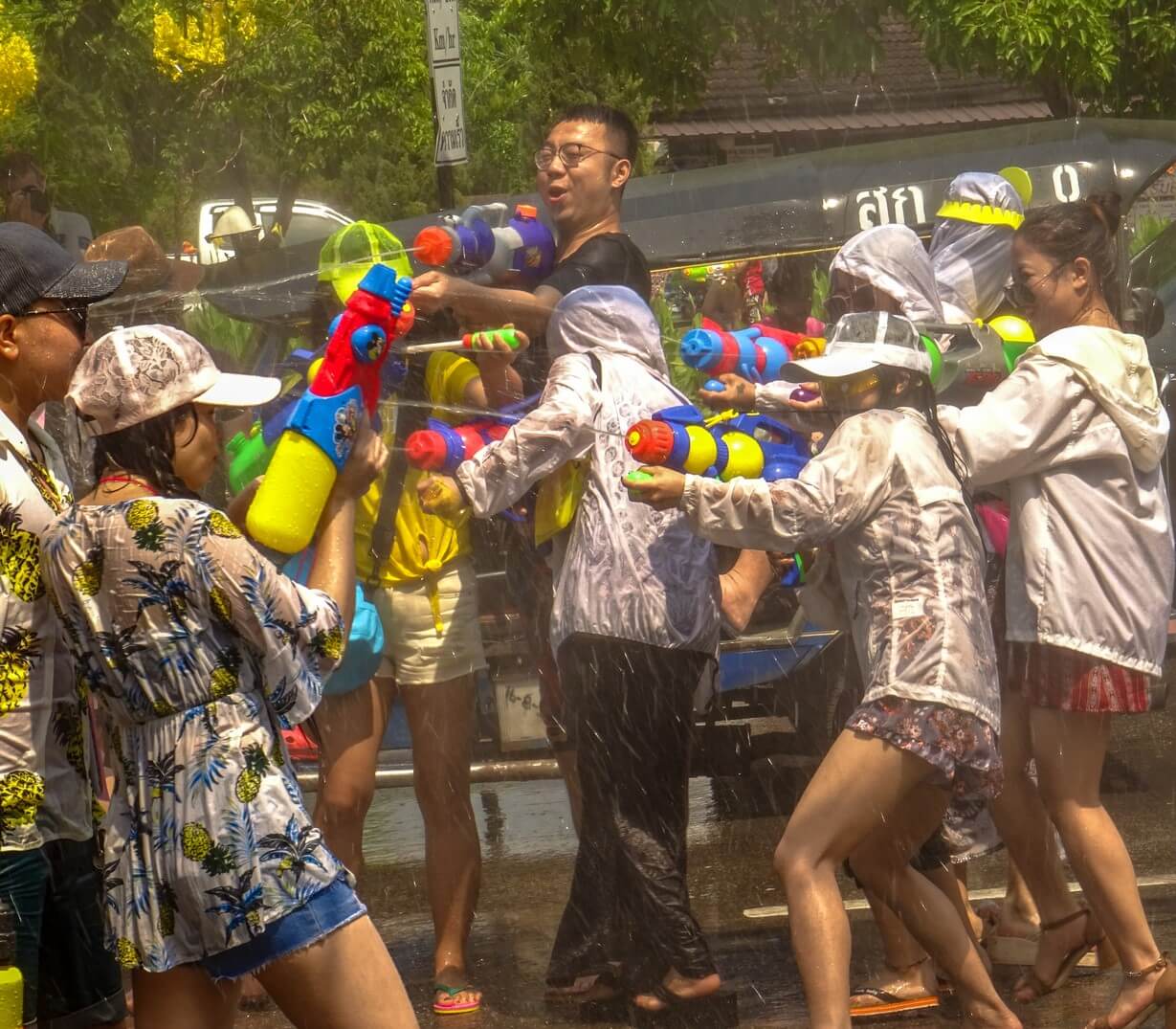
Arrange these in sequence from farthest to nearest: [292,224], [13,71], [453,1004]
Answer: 1. [13,71]
2. [292,224]
3. [453,1004]

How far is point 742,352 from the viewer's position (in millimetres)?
4684

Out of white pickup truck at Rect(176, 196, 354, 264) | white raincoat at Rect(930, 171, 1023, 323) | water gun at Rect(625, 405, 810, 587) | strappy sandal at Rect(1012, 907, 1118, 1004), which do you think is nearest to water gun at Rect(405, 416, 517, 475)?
water gun at Rect(625, 405, 810, 587)

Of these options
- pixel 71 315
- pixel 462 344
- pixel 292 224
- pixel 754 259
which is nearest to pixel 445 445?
pixel 462 344

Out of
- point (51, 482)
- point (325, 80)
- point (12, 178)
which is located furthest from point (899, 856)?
point (325, 80)

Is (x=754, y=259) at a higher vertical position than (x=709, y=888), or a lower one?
higher

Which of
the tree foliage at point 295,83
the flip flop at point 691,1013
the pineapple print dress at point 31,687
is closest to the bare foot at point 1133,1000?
the flip flop at point 691,1013

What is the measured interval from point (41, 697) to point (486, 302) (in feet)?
5.63

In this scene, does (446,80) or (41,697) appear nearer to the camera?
(41,697)

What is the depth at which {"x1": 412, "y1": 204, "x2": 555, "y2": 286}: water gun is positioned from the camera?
4566 mm

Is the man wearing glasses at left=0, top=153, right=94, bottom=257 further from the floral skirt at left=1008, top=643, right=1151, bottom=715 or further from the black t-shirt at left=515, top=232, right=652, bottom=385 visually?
the floral skirt at left=1008, top=643, right=1151, bottom=715

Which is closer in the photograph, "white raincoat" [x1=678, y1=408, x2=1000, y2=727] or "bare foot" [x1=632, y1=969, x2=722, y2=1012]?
"white raincoat" [x1=678, y1=408, x2=1000, y2=727]

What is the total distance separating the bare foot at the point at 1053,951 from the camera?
14.7 ft

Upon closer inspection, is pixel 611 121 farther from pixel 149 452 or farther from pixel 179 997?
pixel 179 997

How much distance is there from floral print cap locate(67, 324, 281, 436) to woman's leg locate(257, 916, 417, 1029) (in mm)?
883
